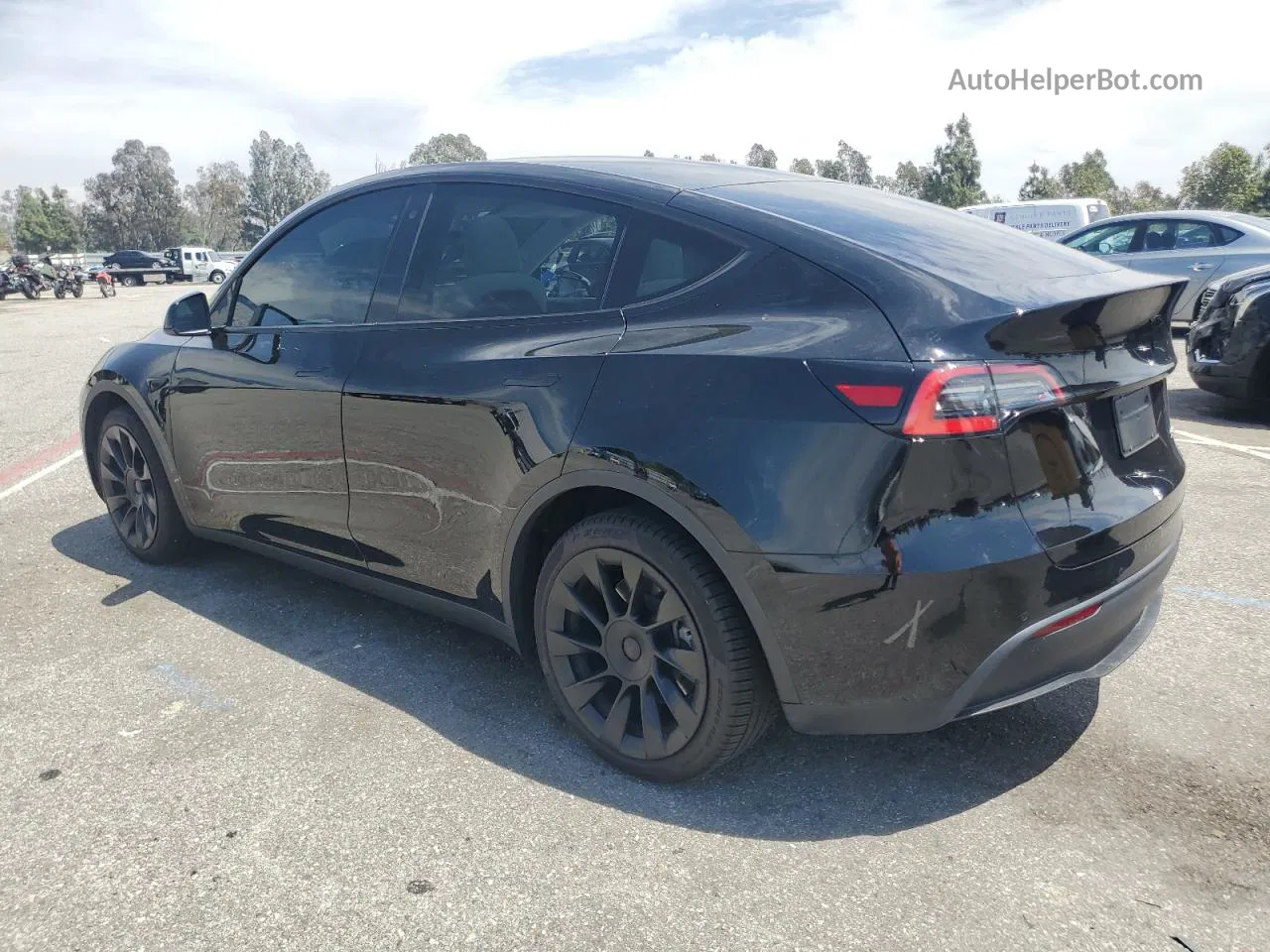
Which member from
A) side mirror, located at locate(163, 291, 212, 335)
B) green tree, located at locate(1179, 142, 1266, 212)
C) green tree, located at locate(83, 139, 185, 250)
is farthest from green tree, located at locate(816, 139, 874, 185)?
side mirror, located at locate(163, 291, 212, 335)

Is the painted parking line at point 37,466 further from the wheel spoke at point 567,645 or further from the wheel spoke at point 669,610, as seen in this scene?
the wheel spoke at point 669,610

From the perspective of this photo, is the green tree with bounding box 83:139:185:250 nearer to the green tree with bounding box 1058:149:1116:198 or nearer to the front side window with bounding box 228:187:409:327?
the green tree with bounding box 1058:149:1116:198

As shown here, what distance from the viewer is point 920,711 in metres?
2.32

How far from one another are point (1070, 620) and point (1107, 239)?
474 inches

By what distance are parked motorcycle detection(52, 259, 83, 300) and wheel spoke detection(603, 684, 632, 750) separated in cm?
3548

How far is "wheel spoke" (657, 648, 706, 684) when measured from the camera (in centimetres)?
254

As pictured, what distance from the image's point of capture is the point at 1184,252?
464 inches

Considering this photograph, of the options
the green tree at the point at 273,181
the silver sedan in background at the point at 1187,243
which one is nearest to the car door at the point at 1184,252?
the silver sedan in background at the point at 1187,243

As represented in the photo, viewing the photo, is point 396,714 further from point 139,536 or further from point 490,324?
point 139,536

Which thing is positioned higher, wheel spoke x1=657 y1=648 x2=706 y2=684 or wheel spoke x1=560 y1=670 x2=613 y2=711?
wheel spoke x1=657 y1=648 x2=706 y2=684

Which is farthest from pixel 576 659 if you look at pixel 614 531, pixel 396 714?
pixel 396 714

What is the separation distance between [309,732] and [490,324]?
135 cm

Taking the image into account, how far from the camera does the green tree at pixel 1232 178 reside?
5572 centimetres

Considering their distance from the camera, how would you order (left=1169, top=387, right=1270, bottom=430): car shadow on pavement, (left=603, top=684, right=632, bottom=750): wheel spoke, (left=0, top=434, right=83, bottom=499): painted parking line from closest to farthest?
1. (left=603, top=684, right=632, bottom=750): wheel spoke
2. (left=0, top=434, right=83, bottom=499): painted parking line
3. (left=1169, top=387, right=1270, bottom=430): car shadow on pavement
